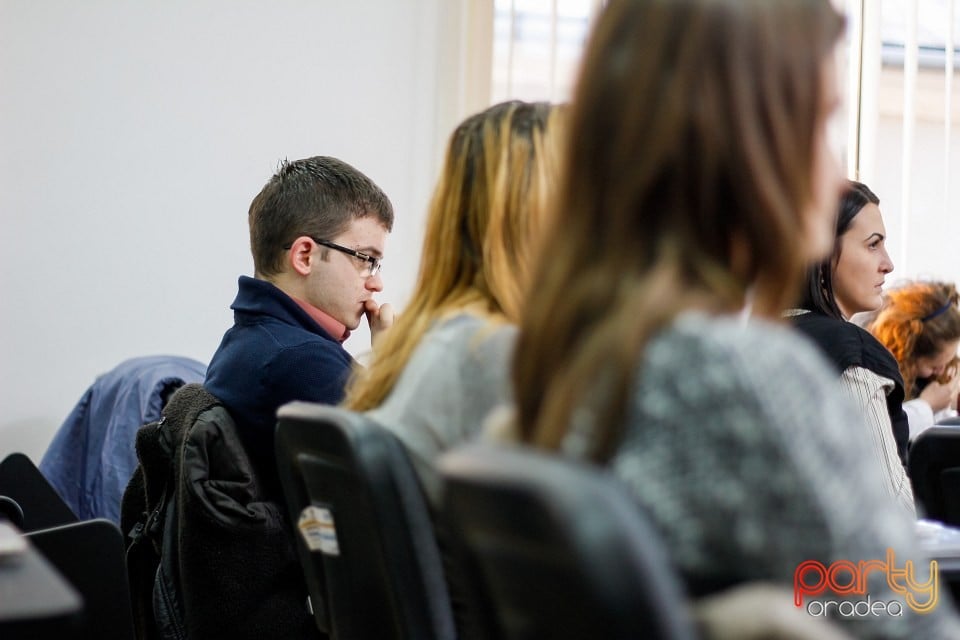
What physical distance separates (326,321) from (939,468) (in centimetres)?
115

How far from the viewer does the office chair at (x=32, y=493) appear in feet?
9.66

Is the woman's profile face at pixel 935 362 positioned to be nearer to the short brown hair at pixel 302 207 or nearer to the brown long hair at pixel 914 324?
the brown long hair at pixel 914 324

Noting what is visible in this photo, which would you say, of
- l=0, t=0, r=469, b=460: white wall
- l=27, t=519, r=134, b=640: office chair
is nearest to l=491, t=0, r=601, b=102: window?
l=0, t=0, r=469, b=460: white wall

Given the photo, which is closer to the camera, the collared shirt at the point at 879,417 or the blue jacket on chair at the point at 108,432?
the collared shirt at the point at 879,417

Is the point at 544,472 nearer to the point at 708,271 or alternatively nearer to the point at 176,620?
the point at 708,271

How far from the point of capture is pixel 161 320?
12.7 feet

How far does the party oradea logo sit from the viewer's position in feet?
2.68

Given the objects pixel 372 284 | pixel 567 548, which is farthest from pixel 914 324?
pixel 567 548

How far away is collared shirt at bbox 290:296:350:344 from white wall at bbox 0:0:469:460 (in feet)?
5.44

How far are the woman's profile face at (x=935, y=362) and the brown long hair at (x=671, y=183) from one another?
2890 mm

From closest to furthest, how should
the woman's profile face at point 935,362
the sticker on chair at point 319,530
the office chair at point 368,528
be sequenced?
the office chair at point 368,528
the sticker on chair at point 319,530
the woman's profile face at point 935,362

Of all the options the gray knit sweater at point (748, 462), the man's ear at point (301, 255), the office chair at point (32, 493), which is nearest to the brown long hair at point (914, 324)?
the man's ear at point (301, 255)

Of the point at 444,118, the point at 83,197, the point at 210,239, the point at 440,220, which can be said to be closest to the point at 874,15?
the point at 444,118

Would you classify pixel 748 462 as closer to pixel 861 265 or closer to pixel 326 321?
pixel 326 321
